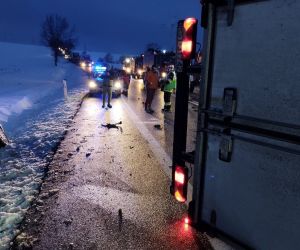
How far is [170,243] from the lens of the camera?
396cm

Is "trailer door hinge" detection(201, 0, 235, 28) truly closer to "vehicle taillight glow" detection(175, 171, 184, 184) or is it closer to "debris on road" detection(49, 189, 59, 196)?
"vehicle taillight glow" detection(175, 171, 184, 184)

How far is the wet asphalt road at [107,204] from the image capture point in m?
4.03

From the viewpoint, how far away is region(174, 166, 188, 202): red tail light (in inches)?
137

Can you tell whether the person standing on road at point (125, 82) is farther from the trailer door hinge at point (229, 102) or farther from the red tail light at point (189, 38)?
the trailer door hinge at point (229, 102)

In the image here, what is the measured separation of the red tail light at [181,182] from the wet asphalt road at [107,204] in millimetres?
733

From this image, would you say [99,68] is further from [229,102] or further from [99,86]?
[229,102]

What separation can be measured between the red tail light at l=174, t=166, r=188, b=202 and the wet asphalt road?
0.73 metres

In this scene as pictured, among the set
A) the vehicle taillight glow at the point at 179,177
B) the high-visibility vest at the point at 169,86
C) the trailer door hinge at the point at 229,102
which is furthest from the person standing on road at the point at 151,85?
the trailer door hinge at the point at 229,102

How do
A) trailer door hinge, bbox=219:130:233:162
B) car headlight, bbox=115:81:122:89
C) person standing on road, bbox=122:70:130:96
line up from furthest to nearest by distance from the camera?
person standing on road, bbox=122:70:130:96 < car headlight, bbox=115:81:122:89 < trailer door hinge, bbox=219:130:233:162

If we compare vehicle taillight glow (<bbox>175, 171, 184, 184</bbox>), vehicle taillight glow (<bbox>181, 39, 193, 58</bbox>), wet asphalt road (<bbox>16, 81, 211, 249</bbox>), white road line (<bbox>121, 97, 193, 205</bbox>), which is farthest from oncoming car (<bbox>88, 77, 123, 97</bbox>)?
vehicle taillight glow (<bbox>181, 39, 193, 58</bbox>)

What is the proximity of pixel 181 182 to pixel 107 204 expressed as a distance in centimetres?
189

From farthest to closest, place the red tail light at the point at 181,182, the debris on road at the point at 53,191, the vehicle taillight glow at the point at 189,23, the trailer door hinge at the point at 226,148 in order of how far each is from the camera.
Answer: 1. the debris on road at the point at 53,191
2. the red tail light at the point at 181,182
3. the vehicle taillight glow at the point at 189,23
4. the trailer door hinge at the point at 226,148

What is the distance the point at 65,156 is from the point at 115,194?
8.45 ft

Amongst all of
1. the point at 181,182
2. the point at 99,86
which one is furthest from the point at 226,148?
the point at 99,86
